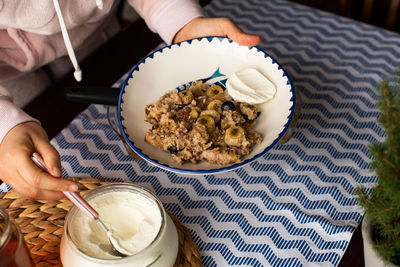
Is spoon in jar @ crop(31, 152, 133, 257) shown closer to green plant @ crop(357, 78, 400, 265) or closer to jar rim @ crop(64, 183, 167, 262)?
jar rim @ crop(64, 183, 167, 262)

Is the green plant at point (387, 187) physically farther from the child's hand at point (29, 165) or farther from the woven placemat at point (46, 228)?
the child's hand at point (29, 165)

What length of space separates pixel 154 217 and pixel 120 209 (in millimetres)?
62

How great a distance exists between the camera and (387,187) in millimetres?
490

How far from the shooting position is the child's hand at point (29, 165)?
0.67 metres

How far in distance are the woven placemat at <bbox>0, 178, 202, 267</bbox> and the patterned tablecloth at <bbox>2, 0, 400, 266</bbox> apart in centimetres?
4

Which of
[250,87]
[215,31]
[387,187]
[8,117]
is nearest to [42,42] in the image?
[8,117]

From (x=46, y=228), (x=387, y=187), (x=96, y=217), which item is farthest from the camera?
(x=46, y=228)

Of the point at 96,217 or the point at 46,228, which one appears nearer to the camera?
the point at 96,217

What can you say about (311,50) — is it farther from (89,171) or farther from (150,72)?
A: (89,171)

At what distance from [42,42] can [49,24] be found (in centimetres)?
11

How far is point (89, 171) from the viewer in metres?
0.87

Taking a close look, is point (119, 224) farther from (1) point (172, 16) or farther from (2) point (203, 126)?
(1) point (172, 16)

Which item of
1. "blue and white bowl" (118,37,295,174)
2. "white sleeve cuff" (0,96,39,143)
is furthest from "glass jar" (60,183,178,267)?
"white sleeve cuff" (0,96,39,143)

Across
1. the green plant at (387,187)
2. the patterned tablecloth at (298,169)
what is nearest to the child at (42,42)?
the patterned tablecloth at (298,169)
